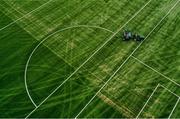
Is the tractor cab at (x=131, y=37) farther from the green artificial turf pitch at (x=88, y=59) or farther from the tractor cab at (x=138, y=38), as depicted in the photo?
the green artificial turf pitch at (x=88, y=59)

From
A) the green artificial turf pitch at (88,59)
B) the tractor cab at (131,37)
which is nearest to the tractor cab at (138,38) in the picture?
the tractor cab at (131,37)

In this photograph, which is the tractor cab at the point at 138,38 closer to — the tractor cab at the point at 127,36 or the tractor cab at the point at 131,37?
the tractor cab at the point at 131,37

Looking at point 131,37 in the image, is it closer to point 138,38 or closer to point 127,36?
point 127,36

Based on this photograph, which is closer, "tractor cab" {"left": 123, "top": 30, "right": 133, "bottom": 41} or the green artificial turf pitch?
the green artificial turf pitch

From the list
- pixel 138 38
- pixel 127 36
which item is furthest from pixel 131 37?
pixel 138 38

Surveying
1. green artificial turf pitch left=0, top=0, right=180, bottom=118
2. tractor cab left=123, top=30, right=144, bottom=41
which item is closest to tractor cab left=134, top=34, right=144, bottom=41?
tractor cab left=123, top=30, right=144, bottom=41

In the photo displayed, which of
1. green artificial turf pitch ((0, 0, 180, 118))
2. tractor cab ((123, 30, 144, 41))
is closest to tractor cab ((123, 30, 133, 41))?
tractor cab ((123, 30, 144, 41))

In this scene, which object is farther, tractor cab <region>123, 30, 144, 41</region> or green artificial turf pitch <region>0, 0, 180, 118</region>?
tractor cab <region>123, 30, 144, 41</region>

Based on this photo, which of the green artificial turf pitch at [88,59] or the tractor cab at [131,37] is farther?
the tractor cab at [131,37]

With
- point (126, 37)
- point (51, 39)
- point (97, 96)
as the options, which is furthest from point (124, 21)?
point (97, 96)

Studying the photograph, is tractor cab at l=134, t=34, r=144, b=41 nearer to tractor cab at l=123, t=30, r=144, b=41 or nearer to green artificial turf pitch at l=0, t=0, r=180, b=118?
tractor cab at l=123, t=30, r=144, b=41
